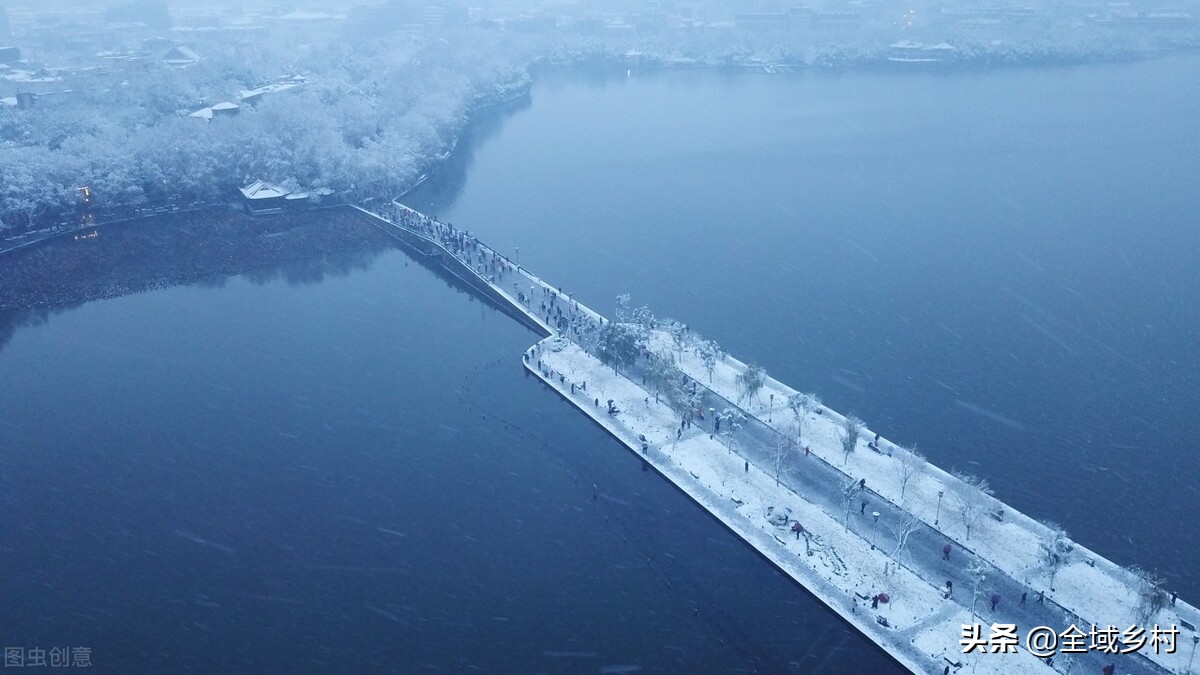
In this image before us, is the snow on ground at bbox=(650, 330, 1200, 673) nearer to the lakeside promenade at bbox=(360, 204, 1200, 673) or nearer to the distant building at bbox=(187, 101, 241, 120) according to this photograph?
the lakeside promenade at bbox=(360, 204, 1200, 673)

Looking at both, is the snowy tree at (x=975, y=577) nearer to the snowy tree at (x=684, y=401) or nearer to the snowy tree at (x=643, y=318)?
the snowy tree at (x=684, y=401)

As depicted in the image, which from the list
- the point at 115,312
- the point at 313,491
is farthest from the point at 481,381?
the point at 115,312

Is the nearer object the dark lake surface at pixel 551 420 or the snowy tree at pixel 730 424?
the dark lake surface at pixel 551 420

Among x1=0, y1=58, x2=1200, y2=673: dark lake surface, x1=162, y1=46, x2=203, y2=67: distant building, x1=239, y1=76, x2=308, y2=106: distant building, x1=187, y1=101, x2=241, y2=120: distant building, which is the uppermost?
x1=162, y1=46, x2=203, y2=67: distant building

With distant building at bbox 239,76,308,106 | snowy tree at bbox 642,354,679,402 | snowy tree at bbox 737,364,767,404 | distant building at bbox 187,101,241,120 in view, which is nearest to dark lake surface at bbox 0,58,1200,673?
snowy tree at bbox 737,364,767,404

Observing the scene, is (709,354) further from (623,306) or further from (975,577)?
(975,577)

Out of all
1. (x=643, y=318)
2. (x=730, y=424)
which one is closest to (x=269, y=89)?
(x=643, y=318)

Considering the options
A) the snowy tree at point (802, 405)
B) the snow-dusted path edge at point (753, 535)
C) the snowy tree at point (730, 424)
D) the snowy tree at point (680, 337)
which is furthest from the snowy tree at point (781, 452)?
the snowy tree at point (680, 337)
